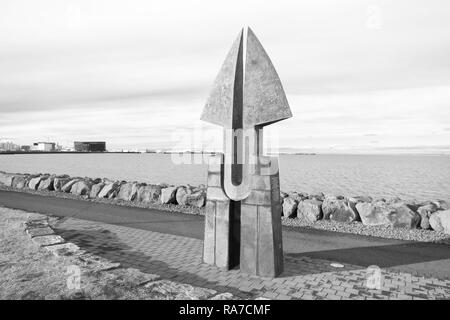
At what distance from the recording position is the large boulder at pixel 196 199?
12.8m

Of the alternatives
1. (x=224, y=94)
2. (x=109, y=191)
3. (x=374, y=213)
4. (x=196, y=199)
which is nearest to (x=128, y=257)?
(x=224, y=94)

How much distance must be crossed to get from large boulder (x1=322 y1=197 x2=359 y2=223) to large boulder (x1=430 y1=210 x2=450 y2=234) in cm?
197

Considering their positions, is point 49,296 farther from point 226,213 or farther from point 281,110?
point 281,110

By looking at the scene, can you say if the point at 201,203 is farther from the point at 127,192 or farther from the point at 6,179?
the point at 6,179

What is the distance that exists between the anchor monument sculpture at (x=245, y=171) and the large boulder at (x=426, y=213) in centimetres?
541

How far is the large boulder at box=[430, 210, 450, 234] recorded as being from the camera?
360 inches

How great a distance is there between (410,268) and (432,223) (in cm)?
347

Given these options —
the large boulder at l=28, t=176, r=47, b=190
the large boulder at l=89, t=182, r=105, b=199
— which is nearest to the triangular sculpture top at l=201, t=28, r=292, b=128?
the large boulder at l=89, t=182, r=105, b=199

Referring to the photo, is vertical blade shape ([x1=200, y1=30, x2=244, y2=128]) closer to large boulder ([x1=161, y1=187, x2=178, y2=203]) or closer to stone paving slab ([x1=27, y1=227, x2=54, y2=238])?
stone paving slab ([x1=27, y1=227, x2=54, y2=238])

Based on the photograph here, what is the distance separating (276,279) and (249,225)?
1.04 meters

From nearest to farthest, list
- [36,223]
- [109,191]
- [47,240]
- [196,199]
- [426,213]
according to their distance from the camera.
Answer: [47,240], [36,223], [426,213], [196,199], [109,191]

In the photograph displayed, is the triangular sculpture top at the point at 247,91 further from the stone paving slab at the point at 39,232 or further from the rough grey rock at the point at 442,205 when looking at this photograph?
the rough grey rock at the point at 442,205

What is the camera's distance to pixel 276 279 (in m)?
6.03
